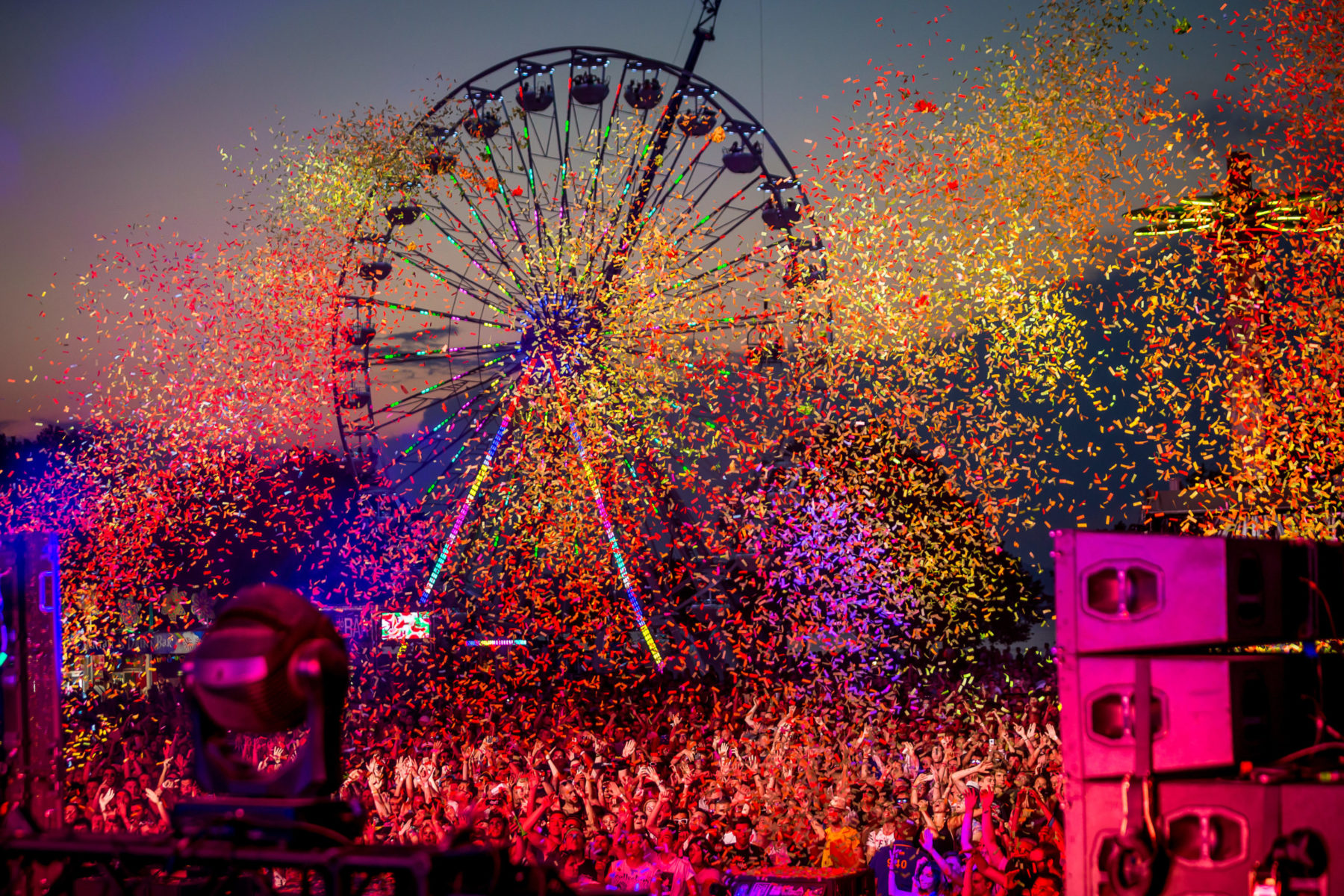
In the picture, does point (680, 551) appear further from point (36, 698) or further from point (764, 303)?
point (36, 698)

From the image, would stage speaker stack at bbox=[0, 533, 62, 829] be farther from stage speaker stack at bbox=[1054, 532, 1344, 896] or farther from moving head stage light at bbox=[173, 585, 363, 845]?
stage speaker stack at bbox=[1054, 532, 1344, 896]

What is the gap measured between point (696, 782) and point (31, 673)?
629 cm

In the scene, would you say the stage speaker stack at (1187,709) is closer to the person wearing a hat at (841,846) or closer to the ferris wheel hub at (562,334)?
the person wearing a hat at (841,846)

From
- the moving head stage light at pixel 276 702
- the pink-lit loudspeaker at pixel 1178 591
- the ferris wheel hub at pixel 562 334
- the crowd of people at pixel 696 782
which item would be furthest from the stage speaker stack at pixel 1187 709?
the ferris wheel hub at pixel 562 334

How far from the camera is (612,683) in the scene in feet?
63.0

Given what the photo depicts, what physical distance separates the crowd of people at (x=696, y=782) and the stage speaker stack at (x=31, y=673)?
1.27m

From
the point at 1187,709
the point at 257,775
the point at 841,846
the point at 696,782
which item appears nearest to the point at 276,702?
the point at 257,775

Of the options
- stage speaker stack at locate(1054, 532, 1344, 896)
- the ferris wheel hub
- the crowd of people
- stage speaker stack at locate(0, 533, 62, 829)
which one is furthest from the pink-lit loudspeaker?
the ferris wheel hub

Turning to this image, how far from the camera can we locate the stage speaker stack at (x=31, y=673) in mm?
6285

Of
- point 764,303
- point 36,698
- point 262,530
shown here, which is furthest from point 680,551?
point 262,530

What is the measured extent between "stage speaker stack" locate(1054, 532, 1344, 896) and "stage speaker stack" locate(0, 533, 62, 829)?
5.51 meters

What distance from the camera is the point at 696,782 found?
35.9 feet

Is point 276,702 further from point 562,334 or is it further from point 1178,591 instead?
point 562,334

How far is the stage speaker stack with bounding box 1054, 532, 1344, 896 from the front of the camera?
382cm
